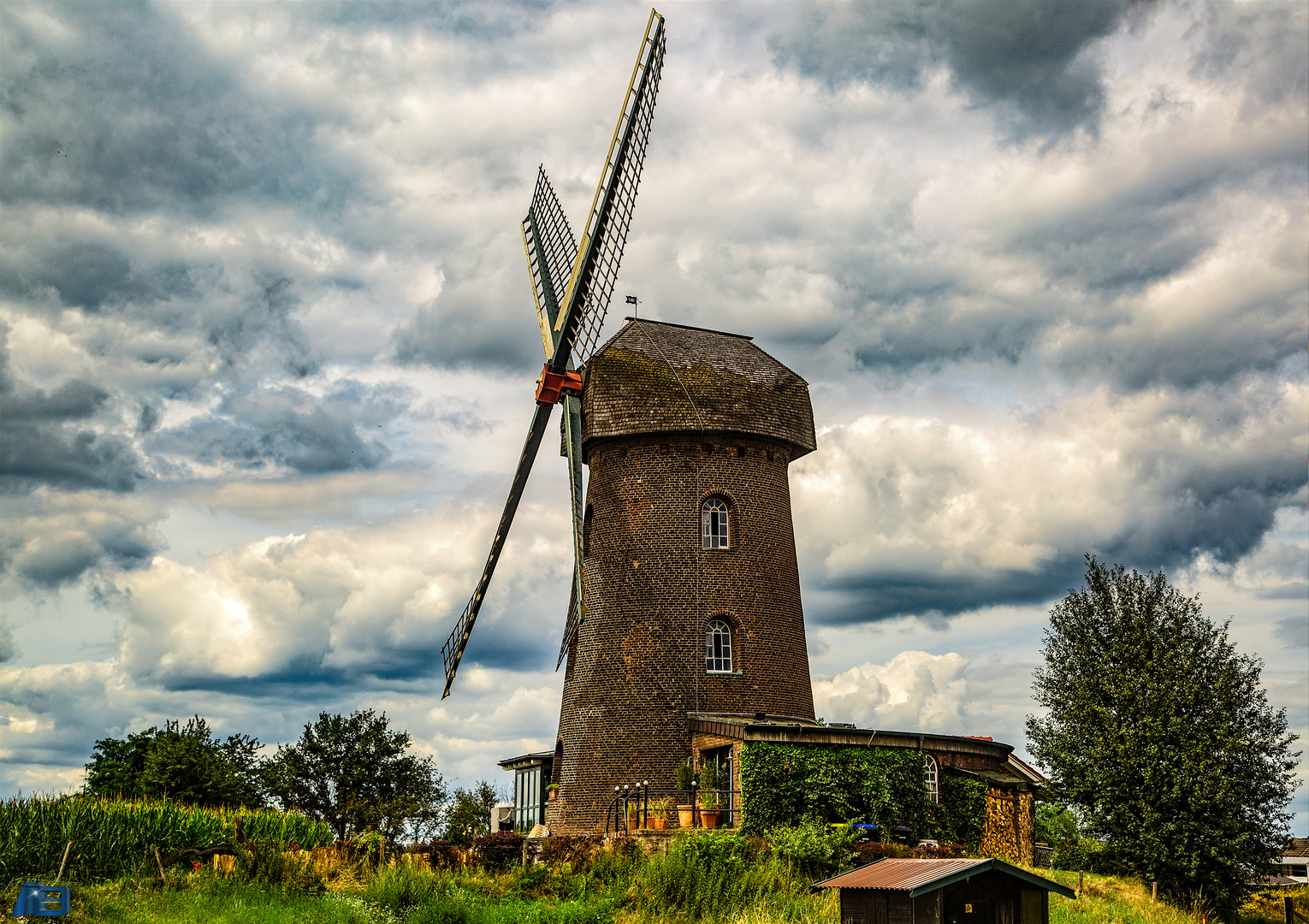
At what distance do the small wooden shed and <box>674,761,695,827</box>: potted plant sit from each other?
8336mm

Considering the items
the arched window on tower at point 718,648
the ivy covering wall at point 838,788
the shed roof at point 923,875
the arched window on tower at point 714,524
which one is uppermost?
the arched window on tower at point 714,524

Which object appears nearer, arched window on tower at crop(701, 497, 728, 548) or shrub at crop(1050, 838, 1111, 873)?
arched window on tower at crop(701, 497, 728, 548)

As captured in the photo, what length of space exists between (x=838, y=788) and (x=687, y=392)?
9.63 meters

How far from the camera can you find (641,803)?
24.2 metres

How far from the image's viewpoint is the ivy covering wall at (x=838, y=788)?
22.1 m

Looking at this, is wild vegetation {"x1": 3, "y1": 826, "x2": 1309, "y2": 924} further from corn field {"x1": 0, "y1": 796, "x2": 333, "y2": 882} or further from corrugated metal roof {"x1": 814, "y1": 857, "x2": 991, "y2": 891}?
corrugated metal roof {"x1": 814, "y1": 857, "x2": 991, "y2": 891}

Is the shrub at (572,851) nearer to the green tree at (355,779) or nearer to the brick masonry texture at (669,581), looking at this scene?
the brick masonry texture at (669,581)

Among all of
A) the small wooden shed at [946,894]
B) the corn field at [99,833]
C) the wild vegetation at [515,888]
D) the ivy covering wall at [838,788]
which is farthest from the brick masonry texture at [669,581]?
the small wooden shed at [946,894]

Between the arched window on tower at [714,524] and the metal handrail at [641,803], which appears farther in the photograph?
the arched window on tower at [714,524]

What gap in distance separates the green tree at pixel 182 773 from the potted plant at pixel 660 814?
13282 millimetres

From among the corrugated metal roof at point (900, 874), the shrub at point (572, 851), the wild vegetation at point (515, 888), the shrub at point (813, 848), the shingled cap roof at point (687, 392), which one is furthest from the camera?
the shingled cap roof at point (687, 392)

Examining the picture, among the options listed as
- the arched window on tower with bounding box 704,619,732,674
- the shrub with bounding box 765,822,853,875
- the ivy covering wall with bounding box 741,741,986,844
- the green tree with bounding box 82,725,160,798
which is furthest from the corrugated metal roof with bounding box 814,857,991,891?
the green tree with bounding box 82,725,160,798

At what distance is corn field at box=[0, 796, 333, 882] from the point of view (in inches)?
768

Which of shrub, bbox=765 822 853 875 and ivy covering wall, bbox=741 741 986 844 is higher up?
ivy covering wall, bbox=741 741 986 844
